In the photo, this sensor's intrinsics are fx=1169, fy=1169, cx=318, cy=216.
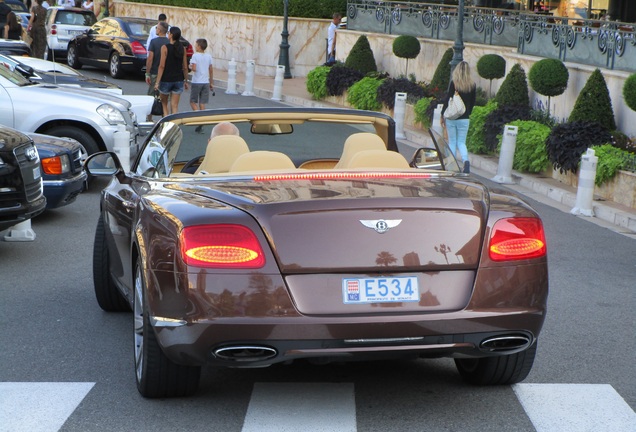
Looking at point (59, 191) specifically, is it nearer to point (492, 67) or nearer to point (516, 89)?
point (516, 89)

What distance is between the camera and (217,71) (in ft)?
129

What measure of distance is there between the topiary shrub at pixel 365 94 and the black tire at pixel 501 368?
20.7 m

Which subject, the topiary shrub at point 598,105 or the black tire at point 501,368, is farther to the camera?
the topiary shrub at point 598,105

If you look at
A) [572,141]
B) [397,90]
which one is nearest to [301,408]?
[572,141]

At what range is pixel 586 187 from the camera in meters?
14.3

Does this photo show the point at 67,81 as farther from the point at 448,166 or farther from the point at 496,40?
the point at 448,166

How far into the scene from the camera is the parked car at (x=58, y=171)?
38.6 feet

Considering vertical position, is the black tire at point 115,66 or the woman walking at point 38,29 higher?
the woman walking at point 38,29

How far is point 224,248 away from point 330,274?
48cm

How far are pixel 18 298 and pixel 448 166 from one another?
133 inches

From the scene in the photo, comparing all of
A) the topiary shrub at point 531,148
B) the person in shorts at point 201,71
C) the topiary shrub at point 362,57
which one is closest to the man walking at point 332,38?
the topiary shrub at point 362,57

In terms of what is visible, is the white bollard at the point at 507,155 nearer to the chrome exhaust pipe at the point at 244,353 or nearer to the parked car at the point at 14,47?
the parked car at the point at 14,47

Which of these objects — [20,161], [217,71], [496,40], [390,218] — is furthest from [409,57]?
[390,218]

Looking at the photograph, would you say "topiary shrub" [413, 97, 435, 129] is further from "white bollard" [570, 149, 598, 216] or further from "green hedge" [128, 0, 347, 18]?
"green hedge" [128, 0, 347, 18]
